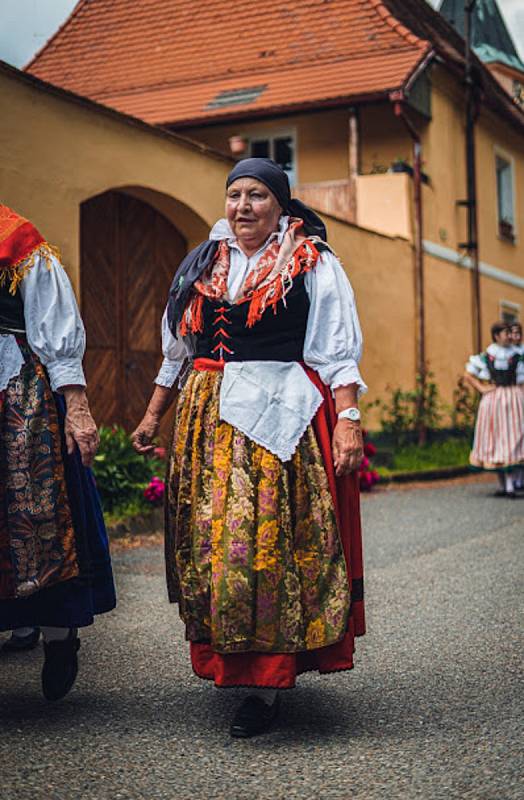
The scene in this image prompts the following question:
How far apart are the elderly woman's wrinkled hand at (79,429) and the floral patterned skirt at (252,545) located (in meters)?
0.29

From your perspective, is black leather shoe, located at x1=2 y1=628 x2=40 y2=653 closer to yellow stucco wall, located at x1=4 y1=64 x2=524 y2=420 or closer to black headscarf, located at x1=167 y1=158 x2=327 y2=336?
black headscarf, located at x1=167 y1=158 x2=327 y2=336

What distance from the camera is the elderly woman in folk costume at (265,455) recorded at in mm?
3258

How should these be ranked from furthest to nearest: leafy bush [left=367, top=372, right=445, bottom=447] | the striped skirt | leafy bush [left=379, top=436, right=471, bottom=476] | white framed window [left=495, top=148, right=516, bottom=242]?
white framed window [left=495, top=148, right=516, bottom=242] < leafy bush [left=367, top=372, right=445, bottom=447] < leafy bush [left=379, top=436, right=471, bottom=476] < the striped skirt

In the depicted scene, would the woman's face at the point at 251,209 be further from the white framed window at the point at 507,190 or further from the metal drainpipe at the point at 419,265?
the white framed window at the point at 507,190

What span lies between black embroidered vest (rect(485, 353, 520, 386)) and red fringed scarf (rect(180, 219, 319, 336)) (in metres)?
7.40

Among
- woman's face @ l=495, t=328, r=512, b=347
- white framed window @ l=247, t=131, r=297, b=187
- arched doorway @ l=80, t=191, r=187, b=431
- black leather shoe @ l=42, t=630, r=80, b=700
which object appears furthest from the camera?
white framed window @ l=247, t=131, r=297, b=187

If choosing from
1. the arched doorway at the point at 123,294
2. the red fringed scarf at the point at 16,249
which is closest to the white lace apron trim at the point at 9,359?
the red fringed scarf at the point at 16,249

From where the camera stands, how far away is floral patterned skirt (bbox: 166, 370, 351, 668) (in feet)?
10.6

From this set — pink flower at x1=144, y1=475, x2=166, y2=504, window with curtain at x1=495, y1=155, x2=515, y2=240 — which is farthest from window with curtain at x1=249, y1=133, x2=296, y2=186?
pink flower at x1=144, y1=475, x2=166, y2=504

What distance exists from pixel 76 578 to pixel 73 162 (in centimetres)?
590

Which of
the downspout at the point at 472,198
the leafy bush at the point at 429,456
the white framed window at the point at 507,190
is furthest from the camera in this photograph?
the white framed window at the point at 507,190

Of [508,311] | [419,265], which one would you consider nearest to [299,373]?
A: [419,265]

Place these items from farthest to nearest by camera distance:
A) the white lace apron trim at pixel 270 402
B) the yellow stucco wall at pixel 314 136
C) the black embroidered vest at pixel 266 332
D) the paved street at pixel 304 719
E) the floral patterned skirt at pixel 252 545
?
the yellow stucco wall at pixel 314 136
the black embroidered vest at pixel 266 332
the white lace apron trim at pixel 270 402
the floral patterned skirt at pixel 252 545
the paved street at pixel 304 719

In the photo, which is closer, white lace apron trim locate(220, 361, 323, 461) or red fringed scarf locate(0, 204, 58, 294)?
white lace apron trim locate(220, 361, 323, 461)
